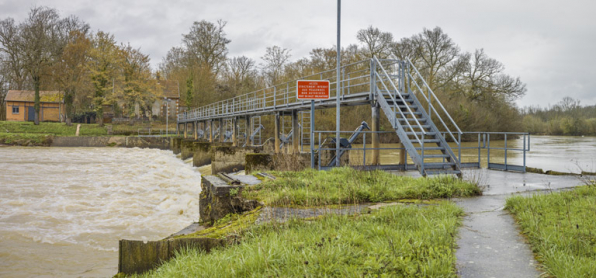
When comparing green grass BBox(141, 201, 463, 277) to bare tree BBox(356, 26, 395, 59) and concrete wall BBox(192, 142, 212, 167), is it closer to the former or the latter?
concrete wall BBox(192, 142, 212, 167)

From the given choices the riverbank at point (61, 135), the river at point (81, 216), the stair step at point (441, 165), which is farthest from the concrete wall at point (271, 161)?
the riverbank at point (61, 135)

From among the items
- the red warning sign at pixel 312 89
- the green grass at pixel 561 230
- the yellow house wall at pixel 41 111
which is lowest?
the green grass at pixel 561 230

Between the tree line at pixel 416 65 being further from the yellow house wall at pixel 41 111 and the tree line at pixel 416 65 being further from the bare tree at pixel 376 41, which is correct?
the yellow house wall at pixel 41 111

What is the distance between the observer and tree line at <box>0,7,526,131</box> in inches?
1642

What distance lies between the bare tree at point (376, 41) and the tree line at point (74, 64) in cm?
2610

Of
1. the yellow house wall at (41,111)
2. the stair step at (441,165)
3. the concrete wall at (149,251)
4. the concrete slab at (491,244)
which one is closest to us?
the concrete slab at (491,244)

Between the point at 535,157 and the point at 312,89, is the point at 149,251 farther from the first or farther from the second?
the point at 535,157

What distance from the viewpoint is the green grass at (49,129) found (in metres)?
44.7

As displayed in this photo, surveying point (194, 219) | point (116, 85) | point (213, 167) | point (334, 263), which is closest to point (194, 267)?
point (334, 263)

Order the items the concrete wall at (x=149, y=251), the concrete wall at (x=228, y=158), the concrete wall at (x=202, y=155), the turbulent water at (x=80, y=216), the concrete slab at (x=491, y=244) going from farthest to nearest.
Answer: the concrete wall at (x=202, y=155) → the concrete wall at (x=228, y=158) → the turbulent water at (x=80, y=216) → the concrete wall at (x=149, y=251) → the concrete slab at (x=491, y=244)

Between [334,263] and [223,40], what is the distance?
2174 inches

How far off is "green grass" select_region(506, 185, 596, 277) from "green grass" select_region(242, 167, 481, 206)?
159 cm

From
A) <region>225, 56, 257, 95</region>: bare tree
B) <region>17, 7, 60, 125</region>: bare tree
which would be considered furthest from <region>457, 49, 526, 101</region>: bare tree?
<region>17, 7, 60, 125</region>: bare tree

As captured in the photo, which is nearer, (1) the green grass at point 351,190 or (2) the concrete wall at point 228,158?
(1) the green grass at point 351,190
